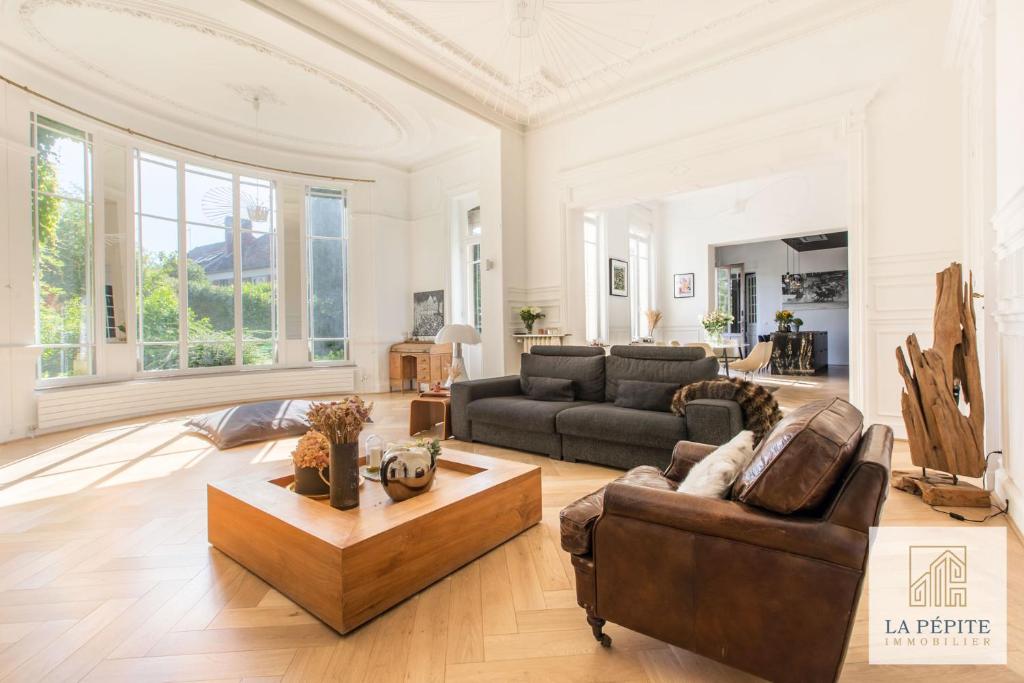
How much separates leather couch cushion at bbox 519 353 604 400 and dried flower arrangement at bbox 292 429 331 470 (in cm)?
264

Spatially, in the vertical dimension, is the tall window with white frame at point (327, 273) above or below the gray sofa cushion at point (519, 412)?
above

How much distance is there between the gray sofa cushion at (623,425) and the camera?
3.38 m

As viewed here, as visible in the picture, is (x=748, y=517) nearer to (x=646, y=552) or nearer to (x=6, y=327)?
(x=646, y=552)

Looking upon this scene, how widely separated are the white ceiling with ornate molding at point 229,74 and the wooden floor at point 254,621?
435cm

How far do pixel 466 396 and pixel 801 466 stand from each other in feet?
11.7

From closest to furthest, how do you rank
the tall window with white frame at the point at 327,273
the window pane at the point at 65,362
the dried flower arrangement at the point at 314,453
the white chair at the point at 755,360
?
the dried flower arrangement at the point at 314,453
the window pane at the point at 65,362
the white chair at the point at 755,360
the tall window with white frame at the point at 327,273

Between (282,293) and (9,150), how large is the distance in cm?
342

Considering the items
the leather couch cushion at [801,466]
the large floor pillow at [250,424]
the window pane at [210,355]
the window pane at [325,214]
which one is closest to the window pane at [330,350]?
the window pane at [210,355]

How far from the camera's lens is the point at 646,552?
148cm

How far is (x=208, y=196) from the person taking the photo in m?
7.14

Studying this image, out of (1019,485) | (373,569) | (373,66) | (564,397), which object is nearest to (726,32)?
(373,66)

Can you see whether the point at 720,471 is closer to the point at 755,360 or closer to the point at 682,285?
the point at 755,360

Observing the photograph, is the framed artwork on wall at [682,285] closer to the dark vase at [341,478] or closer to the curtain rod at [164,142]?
the curtain rod at [164,142]

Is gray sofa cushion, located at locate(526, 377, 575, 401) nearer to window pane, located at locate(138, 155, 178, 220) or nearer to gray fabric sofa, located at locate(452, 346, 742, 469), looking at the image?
gray fabric sofa, located at locate(452, 346, 742, 469)
